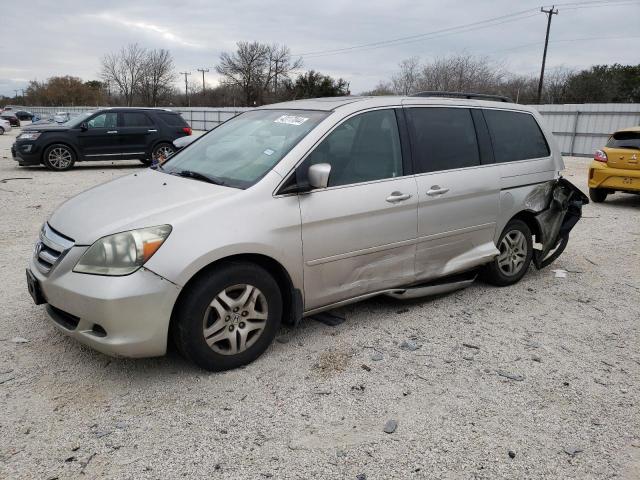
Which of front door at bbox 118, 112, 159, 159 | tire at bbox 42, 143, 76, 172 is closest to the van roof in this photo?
front door at bbox 118, 112, 159, 159

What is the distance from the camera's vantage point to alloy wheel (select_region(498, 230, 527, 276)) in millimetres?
5052

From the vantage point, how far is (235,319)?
3.28 m

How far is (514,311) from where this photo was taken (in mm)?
4582

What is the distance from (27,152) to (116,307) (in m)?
12.6

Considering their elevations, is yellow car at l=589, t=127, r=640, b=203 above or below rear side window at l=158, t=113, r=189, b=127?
below

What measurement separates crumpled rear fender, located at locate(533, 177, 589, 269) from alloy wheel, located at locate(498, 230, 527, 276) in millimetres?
288

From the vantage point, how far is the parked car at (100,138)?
44.0 ft

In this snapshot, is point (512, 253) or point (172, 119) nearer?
point (512, 253)

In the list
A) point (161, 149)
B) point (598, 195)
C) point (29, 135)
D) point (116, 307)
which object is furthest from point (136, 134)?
point (116, 307)

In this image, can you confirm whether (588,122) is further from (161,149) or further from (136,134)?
(136,134)

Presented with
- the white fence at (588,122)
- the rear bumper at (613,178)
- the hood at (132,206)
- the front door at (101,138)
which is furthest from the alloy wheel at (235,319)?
the white fence at (588,122)

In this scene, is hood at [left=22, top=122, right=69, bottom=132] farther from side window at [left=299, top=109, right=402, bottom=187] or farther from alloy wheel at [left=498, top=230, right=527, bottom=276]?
alloy wheel at [left=498, top=230, right=527, bottom=276]

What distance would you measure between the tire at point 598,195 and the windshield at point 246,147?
8.79m

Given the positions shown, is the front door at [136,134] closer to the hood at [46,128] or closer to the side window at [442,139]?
the hood at [46,128]
